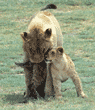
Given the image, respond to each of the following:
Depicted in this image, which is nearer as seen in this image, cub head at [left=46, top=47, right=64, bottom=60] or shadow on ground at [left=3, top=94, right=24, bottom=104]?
cub head at [left=46, top=47, right=64, bottom=60]

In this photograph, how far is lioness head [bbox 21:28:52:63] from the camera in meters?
5.10

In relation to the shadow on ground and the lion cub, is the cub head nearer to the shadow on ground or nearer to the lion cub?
the lion cub

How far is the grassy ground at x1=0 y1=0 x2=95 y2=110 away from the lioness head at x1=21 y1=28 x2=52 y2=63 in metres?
0.91

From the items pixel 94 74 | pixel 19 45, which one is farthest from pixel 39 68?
pixel 19 45

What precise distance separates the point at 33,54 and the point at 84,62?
5.53m

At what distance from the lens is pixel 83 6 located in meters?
21.3

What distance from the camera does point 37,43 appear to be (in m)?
5.10

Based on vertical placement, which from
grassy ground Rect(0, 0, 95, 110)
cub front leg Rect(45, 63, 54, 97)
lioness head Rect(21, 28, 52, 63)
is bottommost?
grassy ground Rect(0, 0, 95, 110)

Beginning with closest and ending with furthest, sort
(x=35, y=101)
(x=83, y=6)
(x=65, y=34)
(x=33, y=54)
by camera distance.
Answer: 1. (x=33, y=54)
2. (x=35, y=101)
3. (x=65, y=34)
4. (x=83, y=6)

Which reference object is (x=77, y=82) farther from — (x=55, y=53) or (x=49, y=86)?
(x=55, y=53)

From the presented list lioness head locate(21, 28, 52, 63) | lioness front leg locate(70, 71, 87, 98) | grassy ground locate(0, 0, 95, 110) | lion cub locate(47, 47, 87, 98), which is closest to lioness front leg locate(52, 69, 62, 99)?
lion cub locate(47, 47, 87, 98)

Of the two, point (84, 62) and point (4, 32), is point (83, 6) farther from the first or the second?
point (84, 62)

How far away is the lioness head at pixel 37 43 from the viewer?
5.10 m

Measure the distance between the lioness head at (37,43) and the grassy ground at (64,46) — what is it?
0.91 metres
